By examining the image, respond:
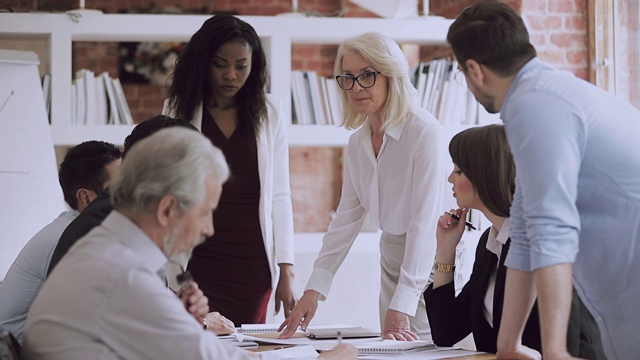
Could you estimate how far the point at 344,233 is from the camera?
3.04 metres

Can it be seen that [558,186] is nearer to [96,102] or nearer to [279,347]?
[279,347]

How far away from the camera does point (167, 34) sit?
15.1 feet

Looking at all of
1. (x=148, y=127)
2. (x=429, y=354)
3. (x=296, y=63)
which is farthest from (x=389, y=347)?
(x=296, y=63)

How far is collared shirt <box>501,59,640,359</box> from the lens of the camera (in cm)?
170

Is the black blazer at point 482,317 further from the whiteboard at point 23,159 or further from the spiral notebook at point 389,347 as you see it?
the whiteboard at point 23,159

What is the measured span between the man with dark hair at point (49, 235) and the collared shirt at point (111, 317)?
115 centimetres

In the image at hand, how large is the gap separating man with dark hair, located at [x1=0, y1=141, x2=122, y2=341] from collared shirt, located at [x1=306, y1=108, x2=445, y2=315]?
0.72 metres

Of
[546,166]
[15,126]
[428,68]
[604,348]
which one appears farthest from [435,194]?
[15,126]

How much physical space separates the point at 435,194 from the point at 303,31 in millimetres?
2019

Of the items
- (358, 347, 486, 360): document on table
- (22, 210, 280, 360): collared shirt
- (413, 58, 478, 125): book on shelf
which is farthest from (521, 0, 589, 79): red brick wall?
(22, 210, 280, 360): collared shirt

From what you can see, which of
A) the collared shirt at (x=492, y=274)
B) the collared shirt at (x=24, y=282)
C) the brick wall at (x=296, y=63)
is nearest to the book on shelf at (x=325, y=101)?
the brick wall at (x=296, y=63)

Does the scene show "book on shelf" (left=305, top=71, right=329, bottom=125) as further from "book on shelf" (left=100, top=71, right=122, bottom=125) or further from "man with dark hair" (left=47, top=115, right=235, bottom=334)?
"man with dark hair" (left=47, top=115, right=235, bottom=334)

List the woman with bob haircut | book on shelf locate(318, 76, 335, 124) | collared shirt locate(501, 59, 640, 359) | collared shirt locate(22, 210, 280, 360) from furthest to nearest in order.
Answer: book on shelf locate(318, 76, 335, 124), the woman with bob haircut, collared shirt locate(501, 59, 640, 359), collared shirt locate(22, 210, 280, 360)

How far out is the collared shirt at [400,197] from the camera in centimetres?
281
